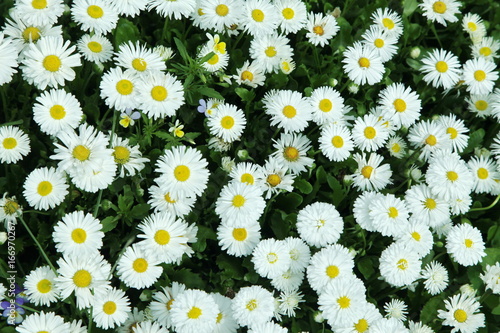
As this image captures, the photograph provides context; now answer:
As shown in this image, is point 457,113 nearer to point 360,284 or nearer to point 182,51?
point 360,284

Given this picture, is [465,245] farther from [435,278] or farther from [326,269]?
[326,269]

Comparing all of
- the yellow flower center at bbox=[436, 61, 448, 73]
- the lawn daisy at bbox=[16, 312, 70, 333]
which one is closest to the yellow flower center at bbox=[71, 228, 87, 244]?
the lawn daisy at bbox=[16, 312, 70, 333]

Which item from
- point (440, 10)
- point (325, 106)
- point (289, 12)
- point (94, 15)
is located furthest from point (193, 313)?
point (440, 10)

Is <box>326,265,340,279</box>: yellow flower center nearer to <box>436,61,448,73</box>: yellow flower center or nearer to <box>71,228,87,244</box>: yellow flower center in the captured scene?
<box>71,228,87,244</box>: yellow flower center

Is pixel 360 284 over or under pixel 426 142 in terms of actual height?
under

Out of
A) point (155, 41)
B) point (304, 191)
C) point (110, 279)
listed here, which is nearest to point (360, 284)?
point (304, 191)

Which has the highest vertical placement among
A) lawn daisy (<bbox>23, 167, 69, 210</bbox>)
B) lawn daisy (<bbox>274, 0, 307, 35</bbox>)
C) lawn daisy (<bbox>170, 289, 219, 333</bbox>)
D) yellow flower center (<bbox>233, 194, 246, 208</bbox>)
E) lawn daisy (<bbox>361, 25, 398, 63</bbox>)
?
lawn daisy (<bbox>274, 0, 307, 35</bbox>)

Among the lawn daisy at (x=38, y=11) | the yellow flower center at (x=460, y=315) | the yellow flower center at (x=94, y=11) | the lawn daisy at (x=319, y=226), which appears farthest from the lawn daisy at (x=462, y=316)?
the lawn daisy at (x=38, y=11)
